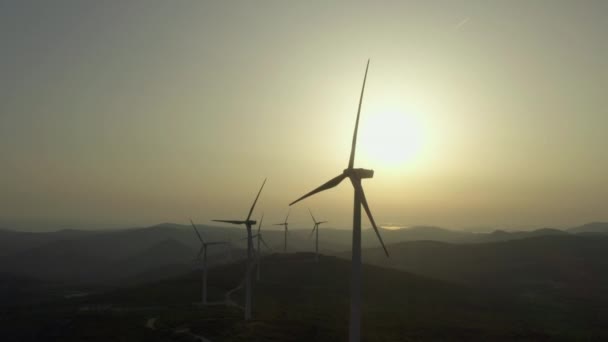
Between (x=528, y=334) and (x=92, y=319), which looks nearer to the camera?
(x=92, y=319)

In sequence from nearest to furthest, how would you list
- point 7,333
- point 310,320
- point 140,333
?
point 140,333 < point 7,333 < point 310,320

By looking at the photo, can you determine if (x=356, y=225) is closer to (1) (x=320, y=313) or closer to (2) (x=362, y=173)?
(2) (x=362, y=173)

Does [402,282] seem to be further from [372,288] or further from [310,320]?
[310,320]

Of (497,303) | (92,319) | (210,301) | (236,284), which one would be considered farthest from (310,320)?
(497,303)

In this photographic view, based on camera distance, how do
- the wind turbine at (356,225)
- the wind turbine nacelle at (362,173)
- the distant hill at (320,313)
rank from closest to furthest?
the wind turbine at (356,225) < the wind turbine nacelle at (362,173) < the distant hill at (320,313)

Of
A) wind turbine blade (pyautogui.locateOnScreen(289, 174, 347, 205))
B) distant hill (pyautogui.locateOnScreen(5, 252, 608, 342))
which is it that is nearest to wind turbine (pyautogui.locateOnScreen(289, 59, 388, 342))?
wind turbine blade (pyautogui.locateOnScreen(289, 174, 347, 205))

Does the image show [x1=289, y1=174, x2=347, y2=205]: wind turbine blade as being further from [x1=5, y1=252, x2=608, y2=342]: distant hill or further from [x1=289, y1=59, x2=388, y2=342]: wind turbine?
[x1=5, y1=252, x2=608, y2=342]: distant hill

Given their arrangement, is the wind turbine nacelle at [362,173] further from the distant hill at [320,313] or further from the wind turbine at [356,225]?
the distant hill at [320,313]

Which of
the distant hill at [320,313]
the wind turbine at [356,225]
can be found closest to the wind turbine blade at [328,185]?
the wind turbine at [356,225]

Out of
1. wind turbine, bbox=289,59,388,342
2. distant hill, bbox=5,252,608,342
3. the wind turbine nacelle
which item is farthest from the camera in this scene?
distant hill, bbox=5,252,608,342

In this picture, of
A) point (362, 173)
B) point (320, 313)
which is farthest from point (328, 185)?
point (320, 313)

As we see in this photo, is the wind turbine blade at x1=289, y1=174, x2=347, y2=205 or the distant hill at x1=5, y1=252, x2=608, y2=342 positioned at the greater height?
the wind turbine blade at x1=289, y1=174, x2=347, y2=205
